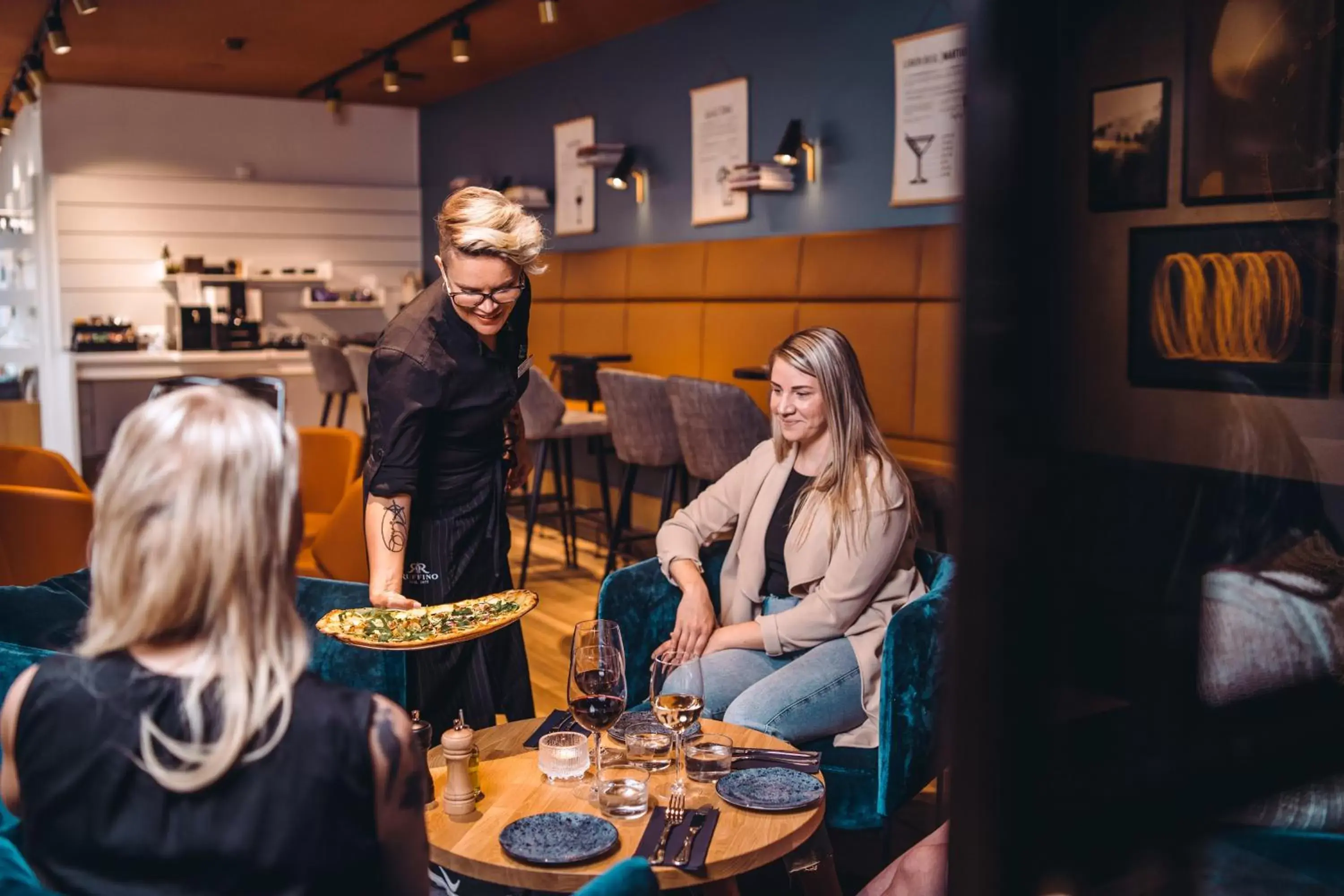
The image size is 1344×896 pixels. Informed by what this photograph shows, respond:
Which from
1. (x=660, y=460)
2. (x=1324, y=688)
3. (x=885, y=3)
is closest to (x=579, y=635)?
(x=1324, y=688)

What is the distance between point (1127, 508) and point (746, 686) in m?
2.08

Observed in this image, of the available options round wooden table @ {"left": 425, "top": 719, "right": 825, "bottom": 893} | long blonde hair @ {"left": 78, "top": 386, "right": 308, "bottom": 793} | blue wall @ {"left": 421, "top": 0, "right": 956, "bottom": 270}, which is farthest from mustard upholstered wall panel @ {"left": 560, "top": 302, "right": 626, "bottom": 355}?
long blonde hair @ {"left": 78, "top": 386, "right": 308, "bottom": 793}

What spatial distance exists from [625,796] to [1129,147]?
1.47m

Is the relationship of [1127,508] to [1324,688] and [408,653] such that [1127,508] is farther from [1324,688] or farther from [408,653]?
[408,653]

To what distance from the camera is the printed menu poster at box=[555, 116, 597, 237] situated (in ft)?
22.5

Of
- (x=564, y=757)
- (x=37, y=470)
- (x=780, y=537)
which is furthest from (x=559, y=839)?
(x=37, y=470)

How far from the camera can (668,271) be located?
238 inches

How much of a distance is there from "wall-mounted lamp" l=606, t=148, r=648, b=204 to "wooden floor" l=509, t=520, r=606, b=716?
195cm

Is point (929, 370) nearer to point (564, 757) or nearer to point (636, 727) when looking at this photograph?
point (636, 727)

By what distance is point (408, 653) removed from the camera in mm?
2240

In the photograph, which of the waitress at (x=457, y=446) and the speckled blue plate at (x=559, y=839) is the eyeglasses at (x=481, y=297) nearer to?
the waitress at (x=457, y=446)

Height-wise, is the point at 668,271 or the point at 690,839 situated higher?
the point at 668,271

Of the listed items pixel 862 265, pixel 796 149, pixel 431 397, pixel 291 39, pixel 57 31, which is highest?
pixel 291 39

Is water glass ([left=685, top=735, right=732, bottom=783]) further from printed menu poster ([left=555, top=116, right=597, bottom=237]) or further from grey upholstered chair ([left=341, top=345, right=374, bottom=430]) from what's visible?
printed menu poster ([left=555, top=116, right=597, bottom=237])
